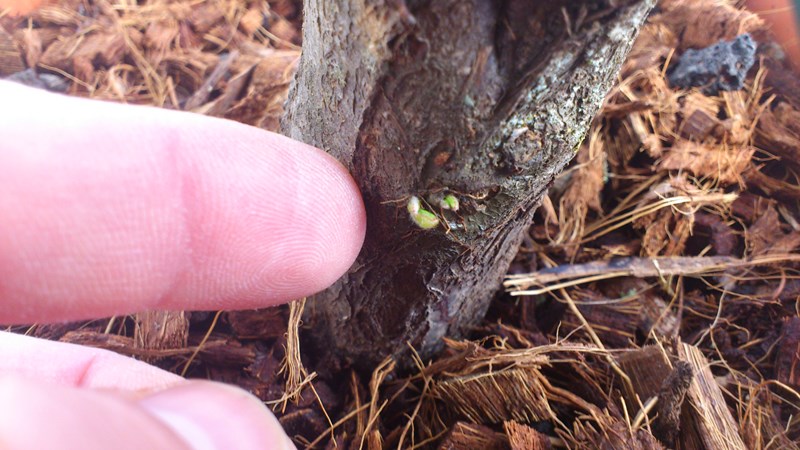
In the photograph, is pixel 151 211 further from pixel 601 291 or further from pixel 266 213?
pixel 601 291

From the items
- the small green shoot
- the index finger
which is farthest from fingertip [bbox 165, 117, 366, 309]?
the small green shoot

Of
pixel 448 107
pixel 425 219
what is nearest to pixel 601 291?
pixel 425 219

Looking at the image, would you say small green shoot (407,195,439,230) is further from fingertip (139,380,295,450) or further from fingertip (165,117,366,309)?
fingertip (139,380,295,450)

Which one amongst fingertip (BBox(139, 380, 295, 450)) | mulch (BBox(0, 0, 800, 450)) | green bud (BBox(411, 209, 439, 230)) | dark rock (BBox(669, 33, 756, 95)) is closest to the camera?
fingertip (BBox(139, 380, 295, 450))

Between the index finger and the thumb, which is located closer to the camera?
the thumb

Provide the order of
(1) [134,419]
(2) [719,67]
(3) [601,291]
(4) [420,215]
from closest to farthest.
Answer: (1) [134,419] < (4) [420,215] < (3) [601,291] < (2) [719,67]

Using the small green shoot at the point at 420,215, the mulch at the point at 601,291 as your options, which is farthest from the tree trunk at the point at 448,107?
the mulch at the point at 601,291

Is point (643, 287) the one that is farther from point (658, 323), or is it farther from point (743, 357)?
point (743, 357)
